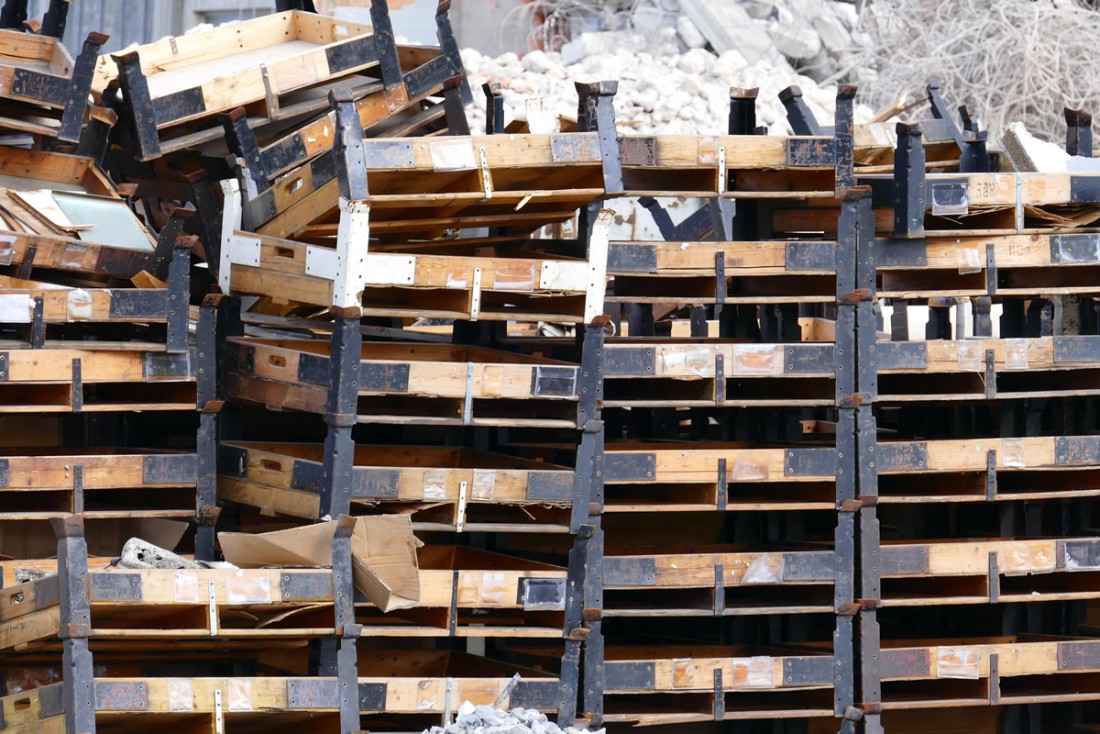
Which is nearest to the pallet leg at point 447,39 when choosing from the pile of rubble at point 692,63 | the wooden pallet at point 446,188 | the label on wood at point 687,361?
the wooden pallet at point 446,188

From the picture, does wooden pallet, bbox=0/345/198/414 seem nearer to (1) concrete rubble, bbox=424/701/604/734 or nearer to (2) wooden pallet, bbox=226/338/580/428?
(2) wooden pallet, bbox=226/338/580/428

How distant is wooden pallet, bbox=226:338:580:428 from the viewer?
23.6ft

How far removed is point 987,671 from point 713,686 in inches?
55.9

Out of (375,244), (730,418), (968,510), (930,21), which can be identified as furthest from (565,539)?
(930,21)

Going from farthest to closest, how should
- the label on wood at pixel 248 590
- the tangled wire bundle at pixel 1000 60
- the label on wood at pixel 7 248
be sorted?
the tangled wire bundle at pixel 1000 60
the label on wood at pixel 7 248
the label on wood at pixel 248 590

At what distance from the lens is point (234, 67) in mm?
9266

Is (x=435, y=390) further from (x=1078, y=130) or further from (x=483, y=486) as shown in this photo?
(x=1078, y=130)

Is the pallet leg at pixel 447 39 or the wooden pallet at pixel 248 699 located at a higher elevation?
the pallet leg at pixel 447 39

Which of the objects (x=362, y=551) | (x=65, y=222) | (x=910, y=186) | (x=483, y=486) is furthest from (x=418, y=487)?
(x=910, y=186)

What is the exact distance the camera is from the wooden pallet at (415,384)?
7.19m

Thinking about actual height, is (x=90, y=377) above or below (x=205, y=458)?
above

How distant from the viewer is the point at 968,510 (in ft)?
29.6

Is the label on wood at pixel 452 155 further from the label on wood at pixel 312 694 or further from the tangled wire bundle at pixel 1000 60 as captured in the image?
the tangled wire bundle at pixel 1000 60

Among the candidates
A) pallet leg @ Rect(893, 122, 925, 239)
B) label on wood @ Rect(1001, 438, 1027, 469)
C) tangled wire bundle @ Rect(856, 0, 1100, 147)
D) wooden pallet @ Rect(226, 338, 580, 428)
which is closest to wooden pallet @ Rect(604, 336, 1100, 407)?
label on wood @ Rect(1001, 438, 1027, 469)
